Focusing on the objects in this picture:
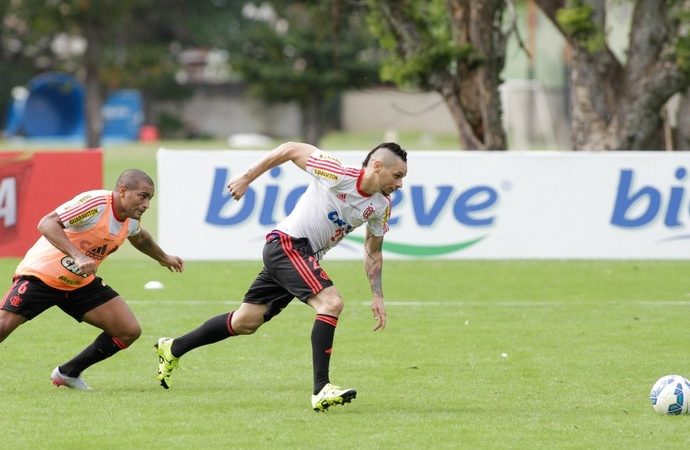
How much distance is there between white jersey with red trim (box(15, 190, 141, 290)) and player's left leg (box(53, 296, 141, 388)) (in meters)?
0.23

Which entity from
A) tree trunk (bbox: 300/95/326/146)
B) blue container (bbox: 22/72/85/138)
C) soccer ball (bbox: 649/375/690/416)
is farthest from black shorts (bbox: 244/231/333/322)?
blue container (bbox: 22/72/85/138)

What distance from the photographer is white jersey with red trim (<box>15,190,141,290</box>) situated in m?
8.59

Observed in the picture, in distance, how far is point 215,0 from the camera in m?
60.2

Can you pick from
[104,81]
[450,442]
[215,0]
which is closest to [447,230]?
[450,442]

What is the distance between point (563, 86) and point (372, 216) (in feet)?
135

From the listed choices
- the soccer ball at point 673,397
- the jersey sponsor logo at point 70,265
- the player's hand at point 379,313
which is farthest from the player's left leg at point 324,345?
the soccer ball at point 673,397

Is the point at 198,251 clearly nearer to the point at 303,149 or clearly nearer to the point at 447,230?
the point at 447,230

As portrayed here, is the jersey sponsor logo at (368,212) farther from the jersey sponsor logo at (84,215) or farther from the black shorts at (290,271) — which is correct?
the jersey sponsor logo at (84,215)

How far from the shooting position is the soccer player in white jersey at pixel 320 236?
830 cm

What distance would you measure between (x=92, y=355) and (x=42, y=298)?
537mm

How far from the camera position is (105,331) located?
922cm

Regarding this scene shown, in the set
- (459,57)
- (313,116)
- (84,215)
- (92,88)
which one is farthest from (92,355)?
(92,88)

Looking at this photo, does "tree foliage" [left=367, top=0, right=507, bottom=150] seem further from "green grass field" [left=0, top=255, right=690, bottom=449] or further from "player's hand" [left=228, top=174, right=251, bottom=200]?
"player's hand" [left=228, top=174, right=251, bottom=200]

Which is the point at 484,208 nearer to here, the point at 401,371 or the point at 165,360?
the point at 401,371
